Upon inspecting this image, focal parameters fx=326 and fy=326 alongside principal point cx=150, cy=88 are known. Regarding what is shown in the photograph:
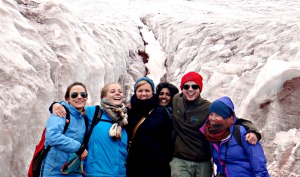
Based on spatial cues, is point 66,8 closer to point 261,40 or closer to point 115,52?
point 115,52

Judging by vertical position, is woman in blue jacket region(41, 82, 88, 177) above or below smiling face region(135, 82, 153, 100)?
below

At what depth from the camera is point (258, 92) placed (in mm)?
8477

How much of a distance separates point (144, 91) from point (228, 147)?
1523 mm

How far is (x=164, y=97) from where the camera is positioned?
18.4ft

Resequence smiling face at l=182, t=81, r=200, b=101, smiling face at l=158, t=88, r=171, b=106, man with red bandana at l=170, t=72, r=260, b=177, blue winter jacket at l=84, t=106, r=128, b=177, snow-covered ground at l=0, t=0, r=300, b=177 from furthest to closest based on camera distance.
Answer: snow-covered ground at l=0, t=0, r=300, b=177 < smiling face at l=158, t=88, r=171, b=106 < smiling face at l=182, t=81, r=200, b=101 < man with red bandana at l=170, t=72, r=260, b=177 < blue winter jacket at l=84, t=106, r=128, b=177

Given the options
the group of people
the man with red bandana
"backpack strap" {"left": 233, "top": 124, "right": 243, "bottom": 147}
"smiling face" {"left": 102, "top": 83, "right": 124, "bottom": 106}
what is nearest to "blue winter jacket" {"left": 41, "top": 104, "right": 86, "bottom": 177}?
the group of people

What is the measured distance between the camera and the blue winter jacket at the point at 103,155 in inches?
178

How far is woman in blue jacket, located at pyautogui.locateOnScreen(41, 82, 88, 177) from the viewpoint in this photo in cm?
413

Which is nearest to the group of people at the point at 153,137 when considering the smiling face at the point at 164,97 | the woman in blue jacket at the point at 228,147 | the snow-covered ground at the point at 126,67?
the woman in blue jacket at the point at 228,147

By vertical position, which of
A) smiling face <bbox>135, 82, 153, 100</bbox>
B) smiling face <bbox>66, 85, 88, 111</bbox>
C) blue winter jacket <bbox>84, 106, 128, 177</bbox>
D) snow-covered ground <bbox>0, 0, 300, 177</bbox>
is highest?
snow-covered ground <bbox>0, 0, 300, 177</bbox>

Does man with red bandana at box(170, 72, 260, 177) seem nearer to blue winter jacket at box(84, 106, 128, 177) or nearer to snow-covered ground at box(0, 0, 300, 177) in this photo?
blue winter jacket at box(84, 106, 128, 177)

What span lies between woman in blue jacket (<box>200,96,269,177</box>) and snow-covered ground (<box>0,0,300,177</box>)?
108 inches

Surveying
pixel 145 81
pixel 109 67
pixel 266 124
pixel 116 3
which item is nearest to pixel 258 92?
pixel 266 124

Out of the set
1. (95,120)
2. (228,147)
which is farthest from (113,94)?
(228,147)
